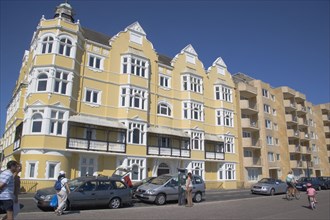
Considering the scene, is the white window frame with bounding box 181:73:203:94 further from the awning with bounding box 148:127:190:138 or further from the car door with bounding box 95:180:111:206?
the car door with bounding box 95:180:111:206

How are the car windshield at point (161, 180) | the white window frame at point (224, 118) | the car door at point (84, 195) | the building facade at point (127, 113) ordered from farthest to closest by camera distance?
the white window frame at point (224, 118), the building facade at point (127, 113), the car windshield at point (161, 180), the car door at point (84, 195)

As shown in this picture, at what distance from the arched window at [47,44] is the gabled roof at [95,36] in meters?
3.96

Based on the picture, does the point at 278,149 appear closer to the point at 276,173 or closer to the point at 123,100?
the point at 276,173

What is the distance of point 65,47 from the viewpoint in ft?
78.9

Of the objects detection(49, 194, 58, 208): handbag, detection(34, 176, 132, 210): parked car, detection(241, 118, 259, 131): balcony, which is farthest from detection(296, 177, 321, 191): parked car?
detection(49, 194, 58, 208): handbag

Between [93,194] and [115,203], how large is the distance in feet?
4.70

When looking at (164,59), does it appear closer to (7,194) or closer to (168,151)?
(168,151)

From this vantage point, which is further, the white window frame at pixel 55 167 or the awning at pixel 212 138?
the awning at pixel 212 138

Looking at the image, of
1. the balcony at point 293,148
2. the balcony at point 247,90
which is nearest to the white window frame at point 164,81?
the balcony at point 247,90

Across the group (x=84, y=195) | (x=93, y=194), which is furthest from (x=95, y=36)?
(x=84, y=195)

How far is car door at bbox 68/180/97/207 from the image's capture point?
42.5ft

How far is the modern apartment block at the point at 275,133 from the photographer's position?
131ft

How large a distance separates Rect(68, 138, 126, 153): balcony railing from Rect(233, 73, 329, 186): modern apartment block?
19.5 meters

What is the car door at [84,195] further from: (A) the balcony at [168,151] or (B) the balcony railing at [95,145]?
(A) the balcony at [168,151]
